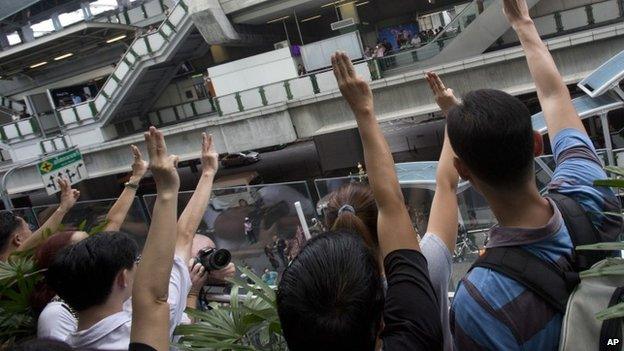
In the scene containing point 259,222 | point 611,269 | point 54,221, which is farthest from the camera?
point 259,222

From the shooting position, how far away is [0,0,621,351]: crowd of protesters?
59.0 inches

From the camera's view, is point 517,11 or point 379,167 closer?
point 379,167

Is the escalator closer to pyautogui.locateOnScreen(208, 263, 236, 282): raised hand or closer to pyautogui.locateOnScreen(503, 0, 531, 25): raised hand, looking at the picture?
pyautogui.locateOnScreen(503, 0, 531, 25): raised hand

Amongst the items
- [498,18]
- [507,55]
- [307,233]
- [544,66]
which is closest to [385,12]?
[498,18]

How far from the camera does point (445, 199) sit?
2.29m

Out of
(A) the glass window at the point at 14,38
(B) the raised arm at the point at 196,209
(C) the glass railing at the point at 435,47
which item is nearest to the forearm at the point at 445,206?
(B) the raised arm at the point at 196,209

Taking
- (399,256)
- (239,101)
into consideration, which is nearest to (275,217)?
(399,256)

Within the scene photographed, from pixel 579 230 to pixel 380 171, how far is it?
0.75 metres

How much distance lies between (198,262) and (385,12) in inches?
815

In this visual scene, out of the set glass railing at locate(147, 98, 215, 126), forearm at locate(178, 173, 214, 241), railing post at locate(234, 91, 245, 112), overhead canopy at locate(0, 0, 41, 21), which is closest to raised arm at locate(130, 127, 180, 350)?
forearm at locate(178, 173, 214, 241)

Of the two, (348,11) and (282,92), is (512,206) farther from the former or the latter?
(348,11)

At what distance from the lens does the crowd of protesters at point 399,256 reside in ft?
4.91

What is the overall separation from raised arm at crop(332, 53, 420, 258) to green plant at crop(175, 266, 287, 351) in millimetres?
650

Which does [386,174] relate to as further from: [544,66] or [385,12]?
[385,12]
